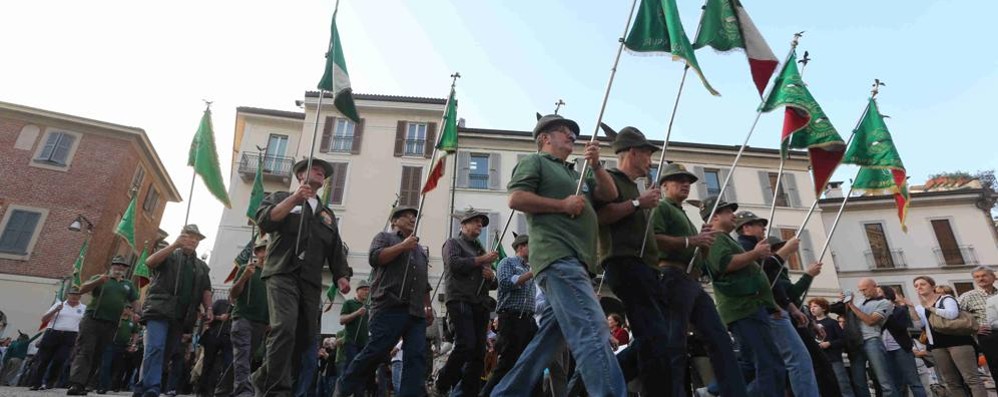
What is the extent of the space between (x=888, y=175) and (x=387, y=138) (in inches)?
906

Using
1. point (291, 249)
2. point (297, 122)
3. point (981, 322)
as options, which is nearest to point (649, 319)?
point (291, 249)

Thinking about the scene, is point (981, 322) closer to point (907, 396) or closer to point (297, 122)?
point (907, 396)

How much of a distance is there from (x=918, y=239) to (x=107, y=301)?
35.8m

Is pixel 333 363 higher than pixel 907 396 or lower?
higher

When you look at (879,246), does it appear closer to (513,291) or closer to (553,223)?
(513,291)

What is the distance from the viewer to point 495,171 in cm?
2750

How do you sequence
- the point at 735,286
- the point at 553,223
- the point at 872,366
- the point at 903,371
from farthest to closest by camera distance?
1. the point at 872,366
2. the point at 903,371
3. the point at 735,286
4. the point at 553,223

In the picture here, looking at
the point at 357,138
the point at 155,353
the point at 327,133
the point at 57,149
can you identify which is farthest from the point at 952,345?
the point at 57,149

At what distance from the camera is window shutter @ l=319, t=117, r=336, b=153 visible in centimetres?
2739

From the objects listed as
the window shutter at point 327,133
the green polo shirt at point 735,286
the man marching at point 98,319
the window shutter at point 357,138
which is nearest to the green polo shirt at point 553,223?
the green polo shirt at point 735,286

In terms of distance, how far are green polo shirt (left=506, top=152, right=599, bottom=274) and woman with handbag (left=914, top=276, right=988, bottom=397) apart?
6313 mm

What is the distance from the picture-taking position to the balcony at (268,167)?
1048 inches

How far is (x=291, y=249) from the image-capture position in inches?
185

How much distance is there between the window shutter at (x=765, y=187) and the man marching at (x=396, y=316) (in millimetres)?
→ 27336
